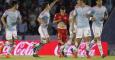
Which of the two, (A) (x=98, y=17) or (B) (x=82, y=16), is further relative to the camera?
(A) (x=98, y=17)

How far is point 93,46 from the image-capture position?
83.0 ft

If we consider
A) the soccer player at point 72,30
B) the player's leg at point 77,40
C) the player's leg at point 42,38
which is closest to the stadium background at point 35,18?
the soccer player at point 72,30

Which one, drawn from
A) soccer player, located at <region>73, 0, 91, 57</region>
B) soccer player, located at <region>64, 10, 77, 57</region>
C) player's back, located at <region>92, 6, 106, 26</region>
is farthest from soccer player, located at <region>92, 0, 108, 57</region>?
soccer player, located at <region>64, 10, 77, 57</region>

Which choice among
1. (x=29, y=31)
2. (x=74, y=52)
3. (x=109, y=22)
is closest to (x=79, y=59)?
(x=74, y=52)

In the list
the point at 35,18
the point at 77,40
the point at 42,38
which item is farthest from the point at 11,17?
the point at 35,18

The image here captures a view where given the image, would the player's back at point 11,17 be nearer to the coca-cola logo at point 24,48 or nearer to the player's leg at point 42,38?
the player's leg at point 42,38

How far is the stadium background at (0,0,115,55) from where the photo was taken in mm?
26797

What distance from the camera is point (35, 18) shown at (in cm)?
2959

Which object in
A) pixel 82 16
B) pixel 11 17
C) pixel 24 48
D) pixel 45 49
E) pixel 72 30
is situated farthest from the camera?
pixel 24 48

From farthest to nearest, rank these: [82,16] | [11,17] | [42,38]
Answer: [42,38] → [11,17] → [82,16]

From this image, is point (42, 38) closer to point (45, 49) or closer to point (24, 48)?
point (45, 49)

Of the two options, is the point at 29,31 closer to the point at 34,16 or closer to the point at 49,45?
the point at 34,16

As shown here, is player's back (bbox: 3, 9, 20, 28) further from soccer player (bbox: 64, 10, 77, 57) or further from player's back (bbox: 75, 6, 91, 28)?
player's back (bbox: 75, 6, 91, 28)

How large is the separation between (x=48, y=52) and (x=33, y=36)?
1760 millimetres
